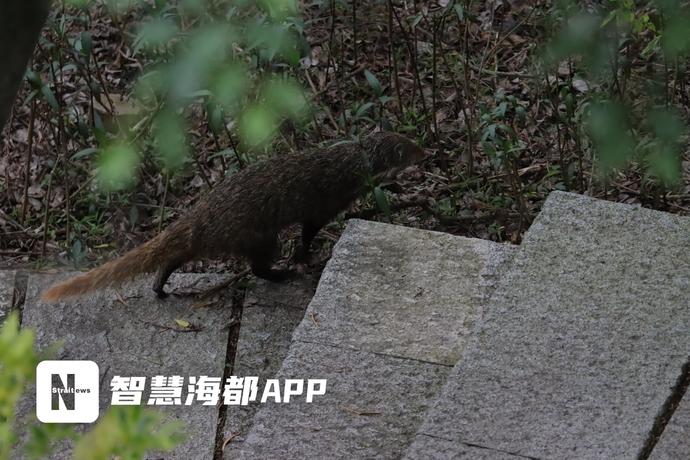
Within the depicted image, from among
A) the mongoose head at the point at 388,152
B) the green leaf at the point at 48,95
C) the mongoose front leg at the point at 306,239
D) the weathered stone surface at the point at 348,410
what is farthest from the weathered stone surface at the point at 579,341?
the green leaf at the point at 48,95

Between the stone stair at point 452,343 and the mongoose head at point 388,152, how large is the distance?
2.28 ft

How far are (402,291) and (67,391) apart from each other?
1.45 m

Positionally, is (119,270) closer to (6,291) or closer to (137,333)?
(137,333)


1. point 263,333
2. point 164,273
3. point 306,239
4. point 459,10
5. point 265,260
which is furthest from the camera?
point 306,239

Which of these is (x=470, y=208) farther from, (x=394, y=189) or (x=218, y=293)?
(x=218, y=293)

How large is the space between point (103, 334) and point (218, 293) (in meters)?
0.58

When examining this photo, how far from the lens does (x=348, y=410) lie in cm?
340

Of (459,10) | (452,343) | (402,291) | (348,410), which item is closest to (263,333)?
(402,291)

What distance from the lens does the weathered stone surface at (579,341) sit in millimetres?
2955

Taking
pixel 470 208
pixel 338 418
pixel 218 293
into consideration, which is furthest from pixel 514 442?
pixel 470 208

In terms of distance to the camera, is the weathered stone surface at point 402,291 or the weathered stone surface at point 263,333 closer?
the weathered stone surface at point 402,291

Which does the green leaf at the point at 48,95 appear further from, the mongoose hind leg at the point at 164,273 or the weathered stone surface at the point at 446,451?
the weathered stone surface at the point at 446,451

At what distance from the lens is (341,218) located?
570cm

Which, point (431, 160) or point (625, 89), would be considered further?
point (431, 160)
